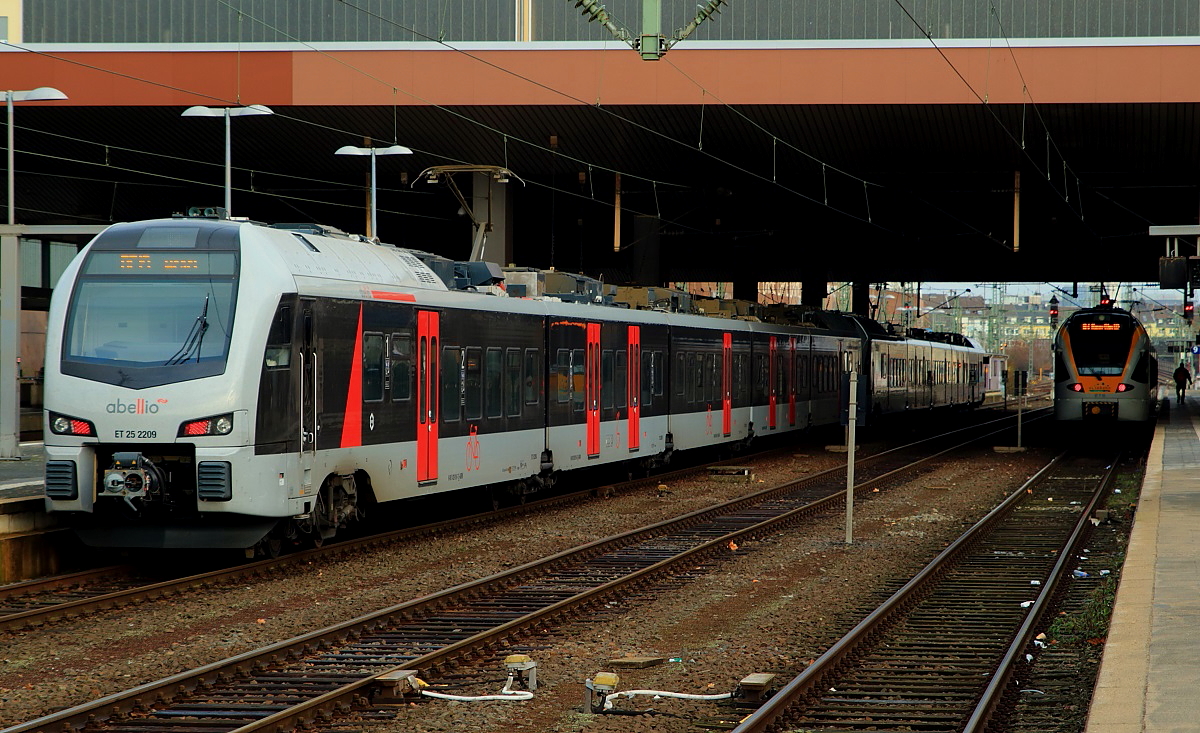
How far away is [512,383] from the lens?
18.3 meters

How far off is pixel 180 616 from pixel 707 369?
16.6 meters

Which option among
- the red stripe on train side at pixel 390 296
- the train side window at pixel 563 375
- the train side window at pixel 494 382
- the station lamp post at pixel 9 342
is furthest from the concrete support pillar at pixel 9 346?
the train side window at pixel 563 375

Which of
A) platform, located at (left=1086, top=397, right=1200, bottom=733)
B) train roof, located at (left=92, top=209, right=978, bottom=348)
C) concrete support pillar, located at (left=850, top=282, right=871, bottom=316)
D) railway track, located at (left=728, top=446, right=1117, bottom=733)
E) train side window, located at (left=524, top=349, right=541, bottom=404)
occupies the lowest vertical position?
railway track, located at (left=728, top=446, right=1117, bottom=733)

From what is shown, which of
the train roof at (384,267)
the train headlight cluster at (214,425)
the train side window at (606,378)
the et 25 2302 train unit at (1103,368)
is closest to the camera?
the train headlight cluster at (214,425)

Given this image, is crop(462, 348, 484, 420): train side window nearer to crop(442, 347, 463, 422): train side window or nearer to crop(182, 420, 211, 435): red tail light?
crop(442, 347, 463, 422): train side window

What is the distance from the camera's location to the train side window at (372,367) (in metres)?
14.4

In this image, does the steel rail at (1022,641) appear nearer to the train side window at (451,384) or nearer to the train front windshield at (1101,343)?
the train side window at (451,384)

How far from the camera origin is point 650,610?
1185cm

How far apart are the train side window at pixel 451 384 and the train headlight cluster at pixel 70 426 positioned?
4606 millimetres

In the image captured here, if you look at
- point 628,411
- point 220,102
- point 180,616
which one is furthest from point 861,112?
point 180,616

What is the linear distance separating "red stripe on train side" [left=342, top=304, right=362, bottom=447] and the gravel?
1268 millimetres

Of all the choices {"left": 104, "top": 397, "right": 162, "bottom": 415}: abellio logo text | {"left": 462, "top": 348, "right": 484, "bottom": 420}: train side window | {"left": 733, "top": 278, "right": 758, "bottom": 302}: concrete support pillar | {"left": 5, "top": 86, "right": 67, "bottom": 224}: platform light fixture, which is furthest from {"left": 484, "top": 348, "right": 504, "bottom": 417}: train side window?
{"left": 733, "top": 278, "right": 758, "bottom": 302}: concrete support pillar

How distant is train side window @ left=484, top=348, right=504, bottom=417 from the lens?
57.6 feet

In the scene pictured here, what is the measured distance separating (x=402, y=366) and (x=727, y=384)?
13.8 metres
